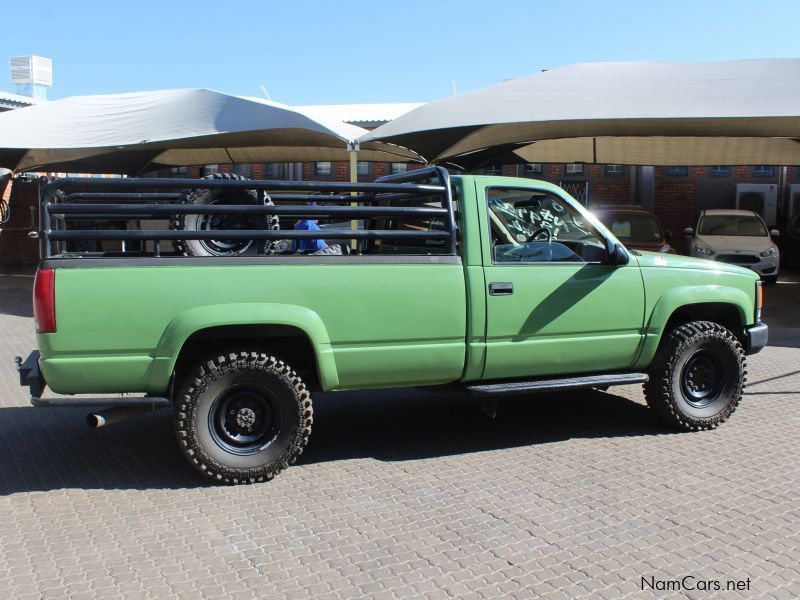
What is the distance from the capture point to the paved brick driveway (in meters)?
3.62

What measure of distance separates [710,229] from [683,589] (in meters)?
14.1

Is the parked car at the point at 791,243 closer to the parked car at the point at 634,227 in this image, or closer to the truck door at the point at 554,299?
the parked car at the point at 634,227

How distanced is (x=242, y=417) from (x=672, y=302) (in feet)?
10.5

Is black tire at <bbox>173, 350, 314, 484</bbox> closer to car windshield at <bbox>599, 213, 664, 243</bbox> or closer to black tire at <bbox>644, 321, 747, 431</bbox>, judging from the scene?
black tire at <bbox>644, 321, 747, 431</bbox>

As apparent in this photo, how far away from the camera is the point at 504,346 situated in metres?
5.25

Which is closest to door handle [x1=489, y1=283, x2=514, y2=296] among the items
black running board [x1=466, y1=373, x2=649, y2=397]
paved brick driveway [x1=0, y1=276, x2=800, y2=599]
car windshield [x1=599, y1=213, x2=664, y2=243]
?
black running board [x1=466, y1=373, x2=649, y2=397]

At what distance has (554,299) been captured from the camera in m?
5.37

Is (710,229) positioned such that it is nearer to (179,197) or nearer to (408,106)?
(408,106)

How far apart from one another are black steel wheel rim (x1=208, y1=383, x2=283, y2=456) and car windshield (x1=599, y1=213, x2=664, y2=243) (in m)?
10.8

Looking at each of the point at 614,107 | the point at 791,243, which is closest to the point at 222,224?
the point at 614,107

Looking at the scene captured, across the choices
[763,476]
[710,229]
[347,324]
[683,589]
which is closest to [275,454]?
[347,324]

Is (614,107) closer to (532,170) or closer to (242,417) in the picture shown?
(242,417)

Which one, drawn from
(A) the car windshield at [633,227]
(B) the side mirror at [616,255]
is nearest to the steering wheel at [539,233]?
(B) the side mirror at [616,255]

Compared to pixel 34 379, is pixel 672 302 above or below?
above
